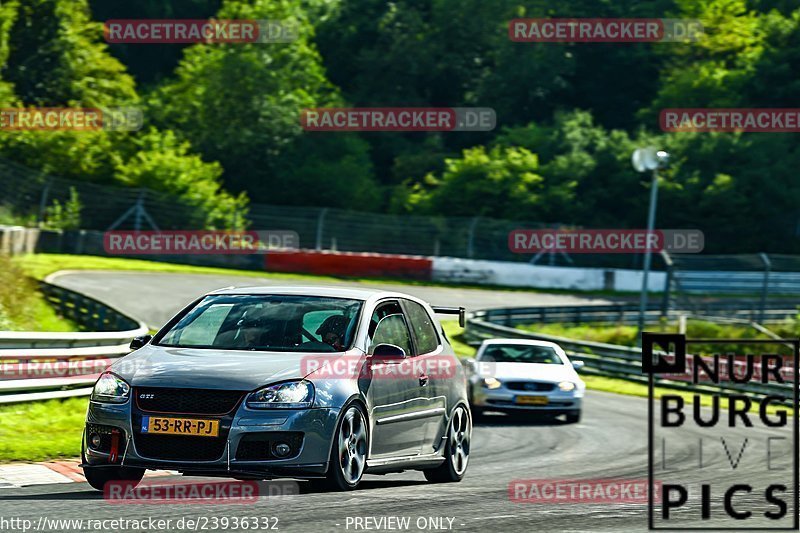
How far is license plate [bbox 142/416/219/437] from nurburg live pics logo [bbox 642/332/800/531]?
289cm

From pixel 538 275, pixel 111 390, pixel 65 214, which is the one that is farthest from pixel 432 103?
pixel 111 390

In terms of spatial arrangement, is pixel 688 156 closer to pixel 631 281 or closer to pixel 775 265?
pixel 631 281

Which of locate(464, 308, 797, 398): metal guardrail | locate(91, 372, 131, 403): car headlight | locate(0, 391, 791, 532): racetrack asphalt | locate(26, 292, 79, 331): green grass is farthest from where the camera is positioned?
locate(464, 308, 797, 398): metal guardrail

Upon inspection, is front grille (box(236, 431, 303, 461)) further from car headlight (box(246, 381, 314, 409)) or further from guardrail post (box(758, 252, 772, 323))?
guardrail post (box(758, 252, 772, 323))

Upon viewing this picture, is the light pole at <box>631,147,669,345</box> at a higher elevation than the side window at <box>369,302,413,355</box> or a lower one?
higher

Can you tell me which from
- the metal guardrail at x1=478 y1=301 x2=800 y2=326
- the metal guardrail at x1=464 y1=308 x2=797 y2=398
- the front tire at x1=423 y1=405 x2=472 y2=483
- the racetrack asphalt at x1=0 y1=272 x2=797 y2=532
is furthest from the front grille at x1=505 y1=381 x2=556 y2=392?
the metal guardrail at x1=478 y1=301 x2=800 y2=326

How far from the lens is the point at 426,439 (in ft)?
34.7

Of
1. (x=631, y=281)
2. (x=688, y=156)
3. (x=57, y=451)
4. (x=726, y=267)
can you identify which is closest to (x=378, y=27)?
(x=688, y=156)

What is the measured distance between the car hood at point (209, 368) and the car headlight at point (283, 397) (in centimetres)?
5

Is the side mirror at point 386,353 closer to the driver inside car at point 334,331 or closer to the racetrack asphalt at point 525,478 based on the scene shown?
the driver inside car at point 334,331

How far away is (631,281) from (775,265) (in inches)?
364

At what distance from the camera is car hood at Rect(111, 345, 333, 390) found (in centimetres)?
862

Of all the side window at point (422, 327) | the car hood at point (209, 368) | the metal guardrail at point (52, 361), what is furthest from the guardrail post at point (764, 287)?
the car hood at point (209, 368)

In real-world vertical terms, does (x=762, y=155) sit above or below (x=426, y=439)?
above
